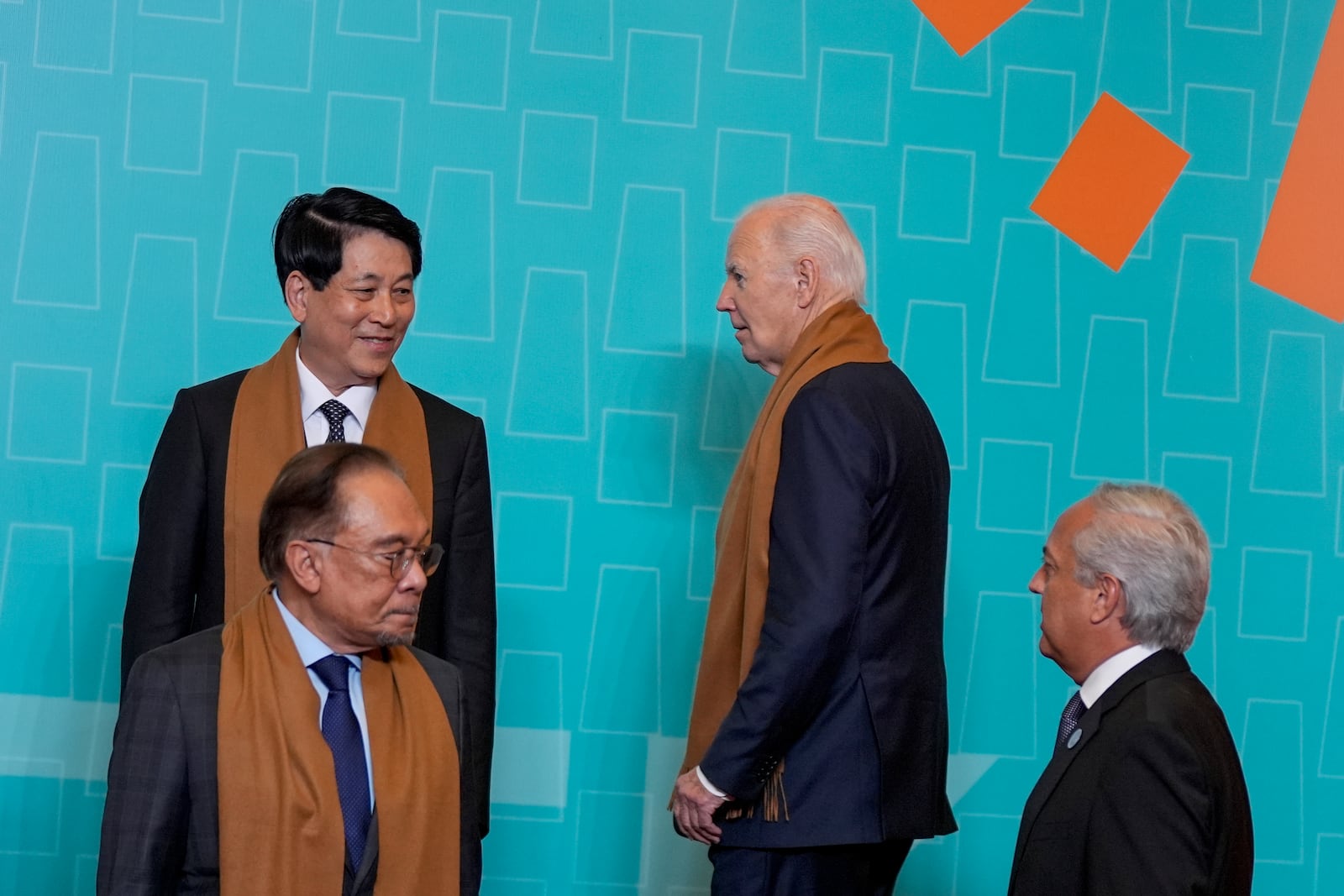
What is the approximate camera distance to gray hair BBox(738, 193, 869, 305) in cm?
252

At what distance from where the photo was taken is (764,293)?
2.53 metres

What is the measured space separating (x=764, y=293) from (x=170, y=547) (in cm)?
101

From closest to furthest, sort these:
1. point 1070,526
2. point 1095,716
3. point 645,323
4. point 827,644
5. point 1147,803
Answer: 1. point 1147,803
2. point 1095,716
3. point 1070,526
4. point 827,644
5. point 645,323

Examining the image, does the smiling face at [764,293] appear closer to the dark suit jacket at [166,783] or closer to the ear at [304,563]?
the ear at [304,563]

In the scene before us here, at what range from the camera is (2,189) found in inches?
130

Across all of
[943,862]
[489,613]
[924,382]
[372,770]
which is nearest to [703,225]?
[924,382]

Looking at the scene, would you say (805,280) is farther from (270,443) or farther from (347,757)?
(347,757)

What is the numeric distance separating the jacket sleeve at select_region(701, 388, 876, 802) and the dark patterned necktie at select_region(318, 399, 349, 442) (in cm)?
73

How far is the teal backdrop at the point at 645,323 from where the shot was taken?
332 cm

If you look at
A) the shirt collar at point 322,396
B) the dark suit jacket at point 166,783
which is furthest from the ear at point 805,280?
the dark suit jacket at point 166,783

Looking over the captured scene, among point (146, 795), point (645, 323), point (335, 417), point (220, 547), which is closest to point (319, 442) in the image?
point (335, 417)

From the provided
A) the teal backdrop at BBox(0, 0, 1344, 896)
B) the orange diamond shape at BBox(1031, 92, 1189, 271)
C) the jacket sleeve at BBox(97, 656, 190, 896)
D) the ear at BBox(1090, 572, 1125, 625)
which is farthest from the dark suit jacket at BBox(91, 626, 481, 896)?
the orange diamond shape at BBox(1031, 92, 1189, 271)

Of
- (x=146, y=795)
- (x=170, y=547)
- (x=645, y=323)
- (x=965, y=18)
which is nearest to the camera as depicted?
Answer: (x=146, y=795)

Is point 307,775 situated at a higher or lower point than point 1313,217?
lower
